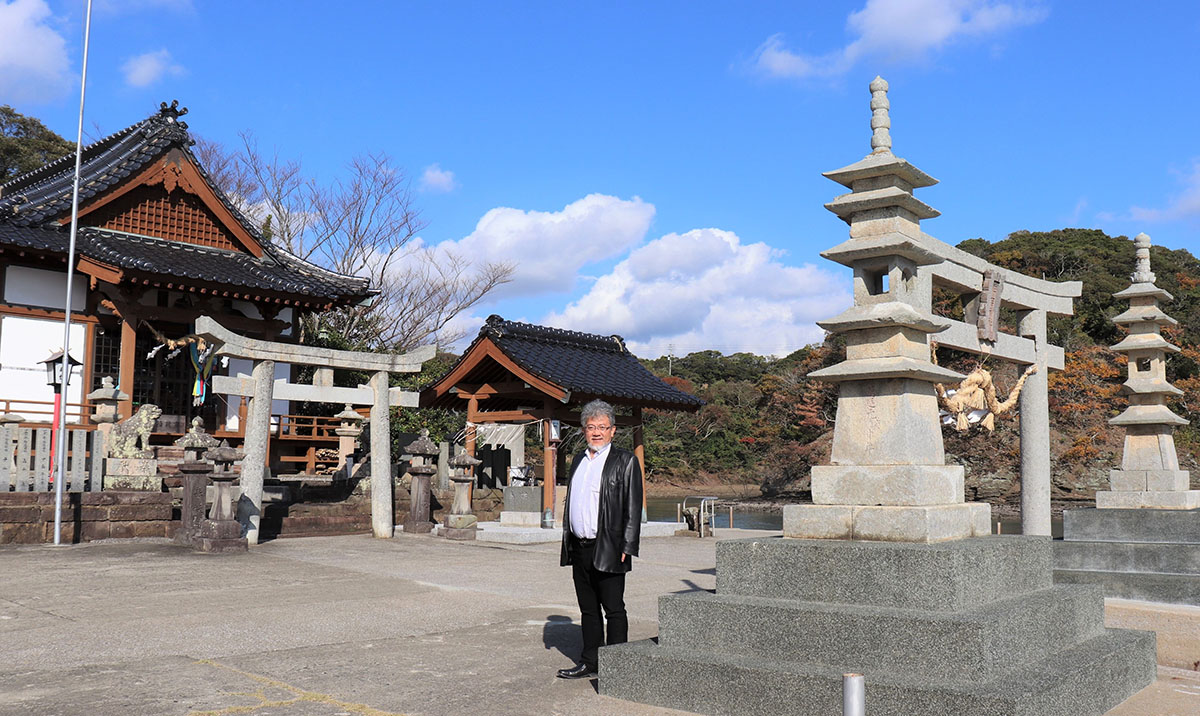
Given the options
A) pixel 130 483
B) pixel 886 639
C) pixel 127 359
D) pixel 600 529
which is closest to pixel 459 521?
pixel 130 483

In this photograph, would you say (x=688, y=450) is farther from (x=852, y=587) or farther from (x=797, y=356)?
(x=852, y=587)

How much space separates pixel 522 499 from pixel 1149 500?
10769 mm

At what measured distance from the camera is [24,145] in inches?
1344

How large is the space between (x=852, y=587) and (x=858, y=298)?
1.92 meters

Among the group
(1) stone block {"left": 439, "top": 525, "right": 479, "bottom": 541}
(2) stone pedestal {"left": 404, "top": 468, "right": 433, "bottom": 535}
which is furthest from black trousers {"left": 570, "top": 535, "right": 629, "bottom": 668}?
(2) stone pedestal {"left": 404, "top": 468, "right": 433, "bottom": 535}

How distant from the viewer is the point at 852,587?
461 cm

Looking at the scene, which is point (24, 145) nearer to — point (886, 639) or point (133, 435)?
point (133, 435)

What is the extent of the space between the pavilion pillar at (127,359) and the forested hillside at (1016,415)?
1811cm

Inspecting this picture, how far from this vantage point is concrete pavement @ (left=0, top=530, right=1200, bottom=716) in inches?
181

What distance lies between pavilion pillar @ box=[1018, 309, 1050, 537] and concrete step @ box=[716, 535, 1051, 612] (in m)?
4.98

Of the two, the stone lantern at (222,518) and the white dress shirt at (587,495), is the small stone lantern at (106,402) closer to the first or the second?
the stone lantern at (222,518)

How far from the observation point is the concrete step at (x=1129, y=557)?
752 cm

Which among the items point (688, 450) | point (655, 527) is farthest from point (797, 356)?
point (655, 527)

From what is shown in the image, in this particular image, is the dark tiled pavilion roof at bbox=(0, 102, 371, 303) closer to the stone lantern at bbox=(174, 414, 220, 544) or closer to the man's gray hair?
the stone lantern at bbox=(174, 414, 220, 544)
